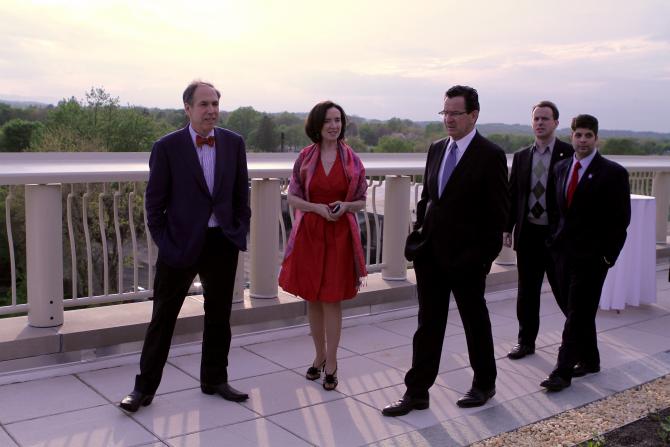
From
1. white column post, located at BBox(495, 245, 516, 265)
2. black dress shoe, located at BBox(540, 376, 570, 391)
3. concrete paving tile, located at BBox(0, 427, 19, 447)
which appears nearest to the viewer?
concrete paving tile, located at BBox(0, 427, 19, 447)

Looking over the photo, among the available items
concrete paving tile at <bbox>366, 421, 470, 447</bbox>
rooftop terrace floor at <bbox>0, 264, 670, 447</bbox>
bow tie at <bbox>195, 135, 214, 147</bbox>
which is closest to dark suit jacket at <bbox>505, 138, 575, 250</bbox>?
rooftop terrace floor at <bbox>0, 264, 670, 447</bbox>

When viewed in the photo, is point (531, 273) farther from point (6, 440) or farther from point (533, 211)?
point (6, 440)

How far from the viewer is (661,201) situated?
10.9 meters

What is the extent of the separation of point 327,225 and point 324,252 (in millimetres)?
182

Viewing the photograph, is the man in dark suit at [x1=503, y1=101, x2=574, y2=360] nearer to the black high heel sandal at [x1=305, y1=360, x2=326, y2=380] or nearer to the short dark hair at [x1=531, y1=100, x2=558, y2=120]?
the short dark hair at [x1=531, y1=100, x2=558, y2=120]

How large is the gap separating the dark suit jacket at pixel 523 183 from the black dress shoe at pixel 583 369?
1032 millimetres

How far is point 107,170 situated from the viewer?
5.43 m

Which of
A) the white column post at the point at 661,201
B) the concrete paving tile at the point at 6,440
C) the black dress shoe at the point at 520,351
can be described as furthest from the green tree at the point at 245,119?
the concrete paving tile at the point at 6,440

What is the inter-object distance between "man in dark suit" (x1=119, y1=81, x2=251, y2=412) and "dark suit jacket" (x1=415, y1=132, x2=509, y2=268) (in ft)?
4.15

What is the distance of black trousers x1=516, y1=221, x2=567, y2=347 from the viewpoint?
5.79m

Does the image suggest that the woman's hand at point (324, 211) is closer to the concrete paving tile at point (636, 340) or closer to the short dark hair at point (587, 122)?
the short dark hair at point (587, 122)

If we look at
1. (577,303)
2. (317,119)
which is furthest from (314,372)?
(577,303)

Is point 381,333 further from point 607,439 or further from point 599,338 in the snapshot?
point 607,439

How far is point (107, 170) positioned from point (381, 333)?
8.91 ft
